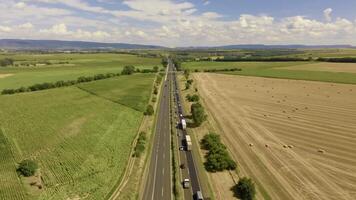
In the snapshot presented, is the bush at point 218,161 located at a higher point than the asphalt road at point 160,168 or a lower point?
higher

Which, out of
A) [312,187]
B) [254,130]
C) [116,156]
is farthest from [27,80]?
[312,187]

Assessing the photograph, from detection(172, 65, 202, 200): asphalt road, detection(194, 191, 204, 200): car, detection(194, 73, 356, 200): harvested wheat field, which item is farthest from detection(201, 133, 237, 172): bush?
detection(194, 191, 204, 200): car

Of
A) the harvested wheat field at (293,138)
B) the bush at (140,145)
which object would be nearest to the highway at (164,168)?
the bush at (140,145)

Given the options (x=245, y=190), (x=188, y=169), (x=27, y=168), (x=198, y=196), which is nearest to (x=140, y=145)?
(x=188, y=169)

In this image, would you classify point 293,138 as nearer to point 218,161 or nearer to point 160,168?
point 218,161

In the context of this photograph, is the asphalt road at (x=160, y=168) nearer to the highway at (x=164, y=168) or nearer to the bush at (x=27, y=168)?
the highway at (x=164, y=168)
